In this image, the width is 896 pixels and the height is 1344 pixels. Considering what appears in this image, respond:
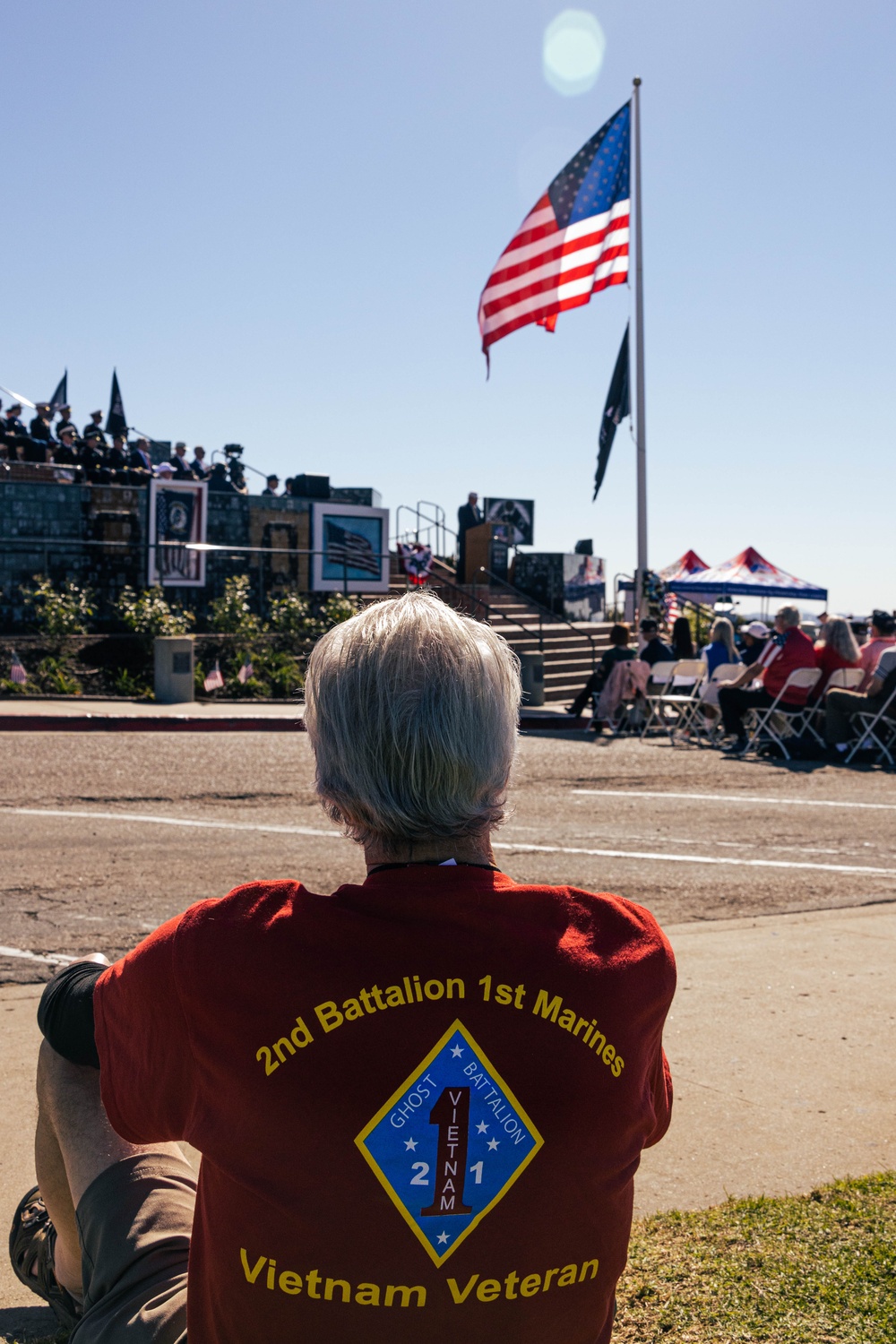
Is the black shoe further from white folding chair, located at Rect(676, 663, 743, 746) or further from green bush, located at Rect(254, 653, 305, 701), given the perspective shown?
green bush, located at Rect(254, 653, 305, 701)

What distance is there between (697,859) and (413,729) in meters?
6.04

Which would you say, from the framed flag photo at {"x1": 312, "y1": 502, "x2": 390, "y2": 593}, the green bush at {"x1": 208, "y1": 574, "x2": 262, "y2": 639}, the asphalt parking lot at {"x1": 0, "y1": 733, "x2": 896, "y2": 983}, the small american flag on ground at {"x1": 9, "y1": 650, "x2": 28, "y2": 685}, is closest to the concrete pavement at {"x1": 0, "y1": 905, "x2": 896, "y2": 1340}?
the asphalt parking lot at {"x1": 0, "y1": 733, "x2": 896, "y2": 983}

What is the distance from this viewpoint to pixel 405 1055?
1417mm

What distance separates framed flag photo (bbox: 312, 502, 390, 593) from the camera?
22859mm

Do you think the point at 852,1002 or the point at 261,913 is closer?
the point at 261,913

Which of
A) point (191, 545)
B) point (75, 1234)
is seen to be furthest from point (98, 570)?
point (75, 1234)

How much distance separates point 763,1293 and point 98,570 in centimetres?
1964

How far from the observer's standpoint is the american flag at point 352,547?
922 inches

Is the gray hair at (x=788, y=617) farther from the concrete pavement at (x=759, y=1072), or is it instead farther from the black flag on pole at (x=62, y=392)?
the black flag on pole at (x=62, y=392)

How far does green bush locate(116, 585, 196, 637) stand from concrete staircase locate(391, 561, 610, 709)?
19.3ft

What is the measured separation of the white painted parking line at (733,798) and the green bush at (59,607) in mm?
11250

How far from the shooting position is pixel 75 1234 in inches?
85.2

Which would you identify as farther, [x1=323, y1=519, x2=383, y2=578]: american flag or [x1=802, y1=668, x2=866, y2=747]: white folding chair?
[x1=323, y1=519, x2=383, y2=578]: american flag

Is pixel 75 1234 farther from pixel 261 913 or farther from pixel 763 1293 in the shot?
pixel 763 1293
